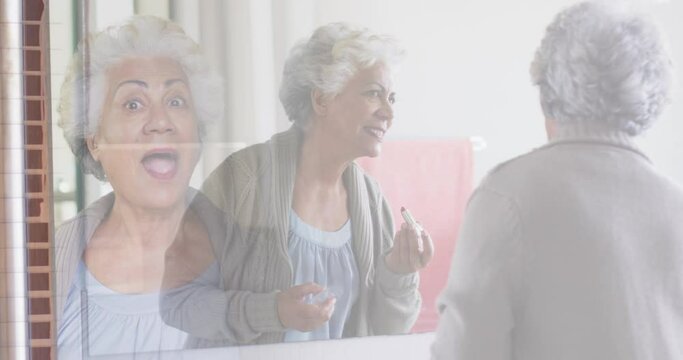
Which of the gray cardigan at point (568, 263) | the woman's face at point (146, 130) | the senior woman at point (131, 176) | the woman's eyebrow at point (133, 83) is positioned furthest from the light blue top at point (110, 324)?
the gray cardigan at point (568, 263)

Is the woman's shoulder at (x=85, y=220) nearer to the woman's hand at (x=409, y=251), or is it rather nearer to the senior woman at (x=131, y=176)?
the senior woman at (x=131, y=176)

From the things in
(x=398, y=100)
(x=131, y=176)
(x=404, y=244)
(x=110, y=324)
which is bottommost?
(x=110, y=324)

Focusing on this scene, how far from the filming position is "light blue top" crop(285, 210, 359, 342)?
143 centimetres

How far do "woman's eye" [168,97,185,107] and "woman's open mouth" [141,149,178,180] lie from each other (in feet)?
0.21

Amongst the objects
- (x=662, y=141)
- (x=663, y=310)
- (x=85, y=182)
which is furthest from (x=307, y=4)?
(x=663, y=310)

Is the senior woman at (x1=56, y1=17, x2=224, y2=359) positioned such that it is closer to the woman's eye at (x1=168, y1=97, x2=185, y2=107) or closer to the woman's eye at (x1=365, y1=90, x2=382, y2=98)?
the woman's eye at (x1=168, y1=97, x2=185, y2=107)

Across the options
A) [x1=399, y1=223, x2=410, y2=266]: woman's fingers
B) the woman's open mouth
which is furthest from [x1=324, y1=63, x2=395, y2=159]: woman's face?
the woman's open mouth

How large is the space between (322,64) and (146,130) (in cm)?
26

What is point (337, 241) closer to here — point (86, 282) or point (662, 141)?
point (86, 282)

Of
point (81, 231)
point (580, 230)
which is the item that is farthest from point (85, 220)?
point (580, 230)

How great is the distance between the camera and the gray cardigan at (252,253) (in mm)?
1416

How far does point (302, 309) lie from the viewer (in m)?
1.43

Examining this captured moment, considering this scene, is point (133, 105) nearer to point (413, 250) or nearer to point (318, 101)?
point (318, 101)

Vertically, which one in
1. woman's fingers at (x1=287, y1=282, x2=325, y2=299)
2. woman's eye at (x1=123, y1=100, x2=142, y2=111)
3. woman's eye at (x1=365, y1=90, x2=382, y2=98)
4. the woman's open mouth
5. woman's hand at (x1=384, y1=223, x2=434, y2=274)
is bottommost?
woman's fingers at (x1=287, y1=282, x2=325, y2=299)
